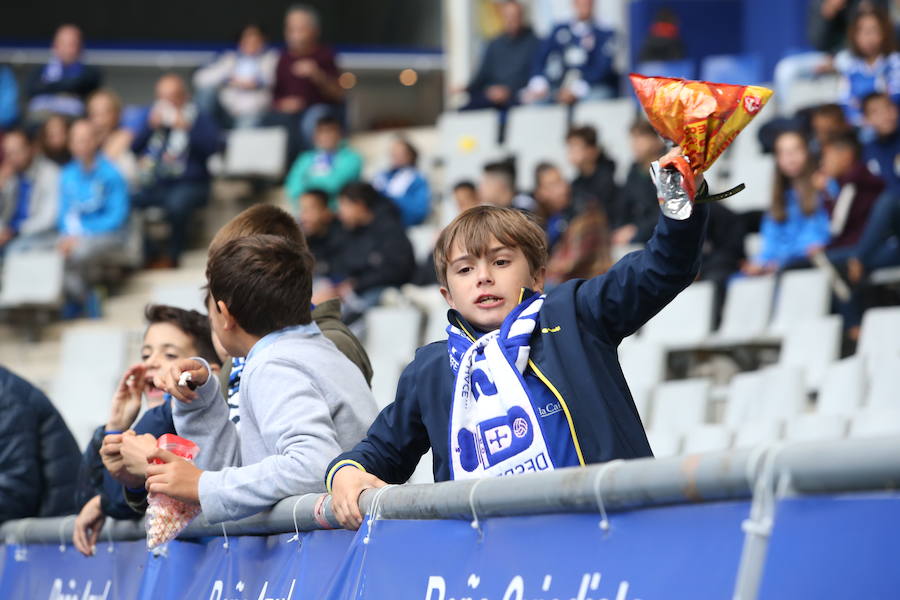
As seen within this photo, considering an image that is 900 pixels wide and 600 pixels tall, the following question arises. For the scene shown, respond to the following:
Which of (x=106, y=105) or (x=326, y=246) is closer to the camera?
(x=326, y=246)

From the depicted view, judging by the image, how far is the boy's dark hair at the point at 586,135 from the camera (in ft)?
32.9

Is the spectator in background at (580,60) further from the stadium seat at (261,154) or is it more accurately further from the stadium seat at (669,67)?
the stadium seat at (261,154)

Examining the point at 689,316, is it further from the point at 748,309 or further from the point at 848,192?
the point at 848,192

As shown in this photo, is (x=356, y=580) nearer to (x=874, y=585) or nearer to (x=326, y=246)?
(x=874, y=585)

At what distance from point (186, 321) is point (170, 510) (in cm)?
91

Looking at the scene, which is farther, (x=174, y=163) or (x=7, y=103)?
(x=7, y=103)

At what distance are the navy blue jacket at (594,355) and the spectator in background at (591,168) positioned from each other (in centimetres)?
716

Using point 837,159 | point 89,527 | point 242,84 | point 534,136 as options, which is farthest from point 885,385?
point 242,84

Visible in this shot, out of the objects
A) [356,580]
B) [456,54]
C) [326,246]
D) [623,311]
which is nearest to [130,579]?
[356,580]

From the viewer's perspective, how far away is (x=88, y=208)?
11.2m

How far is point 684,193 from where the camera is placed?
232 cm

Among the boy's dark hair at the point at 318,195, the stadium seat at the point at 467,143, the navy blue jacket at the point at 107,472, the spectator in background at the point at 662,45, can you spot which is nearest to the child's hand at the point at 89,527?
the navy blue jacket at the point at 107,472

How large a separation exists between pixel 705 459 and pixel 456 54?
13.3 metres

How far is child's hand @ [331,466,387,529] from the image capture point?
260cm
